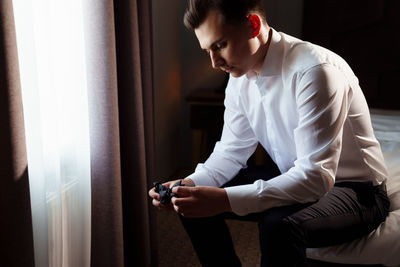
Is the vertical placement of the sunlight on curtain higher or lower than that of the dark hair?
lower

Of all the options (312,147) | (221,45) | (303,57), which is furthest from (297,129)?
(221,45)

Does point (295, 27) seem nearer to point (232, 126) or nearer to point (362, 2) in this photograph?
point (362, 2)

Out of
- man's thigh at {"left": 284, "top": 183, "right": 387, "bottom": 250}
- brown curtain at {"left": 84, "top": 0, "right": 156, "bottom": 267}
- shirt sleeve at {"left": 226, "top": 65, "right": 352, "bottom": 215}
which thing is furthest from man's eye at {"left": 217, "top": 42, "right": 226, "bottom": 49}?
man's thigh at {"left": 284, "top": 183, "right": 387, "bottom": 250}

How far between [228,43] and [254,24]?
0.29 ft

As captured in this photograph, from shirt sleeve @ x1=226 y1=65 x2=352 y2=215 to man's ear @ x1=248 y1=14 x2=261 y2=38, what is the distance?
0.19 meters

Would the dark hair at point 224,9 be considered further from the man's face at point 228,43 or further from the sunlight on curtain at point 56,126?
the sunlight on curtain at point 56,126

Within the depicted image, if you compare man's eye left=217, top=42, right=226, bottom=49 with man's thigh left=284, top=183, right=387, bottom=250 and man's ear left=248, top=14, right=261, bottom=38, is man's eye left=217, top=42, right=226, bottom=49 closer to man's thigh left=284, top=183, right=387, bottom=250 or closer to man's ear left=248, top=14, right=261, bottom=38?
man's ear left=248, top=14, right=261, bottom=38

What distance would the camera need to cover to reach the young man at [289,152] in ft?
3.64

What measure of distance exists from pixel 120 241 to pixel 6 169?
2.06ft

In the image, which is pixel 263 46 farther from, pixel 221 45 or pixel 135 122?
pixel 135 122

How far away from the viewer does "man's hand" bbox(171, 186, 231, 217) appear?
1137 mm

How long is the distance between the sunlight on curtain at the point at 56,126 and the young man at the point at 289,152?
13.5 inches

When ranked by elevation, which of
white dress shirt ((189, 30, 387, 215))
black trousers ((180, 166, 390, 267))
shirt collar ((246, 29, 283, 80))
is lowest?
black trousers ((180, 166, 390, 267))

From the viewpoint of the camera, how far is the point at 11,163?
1.04m
